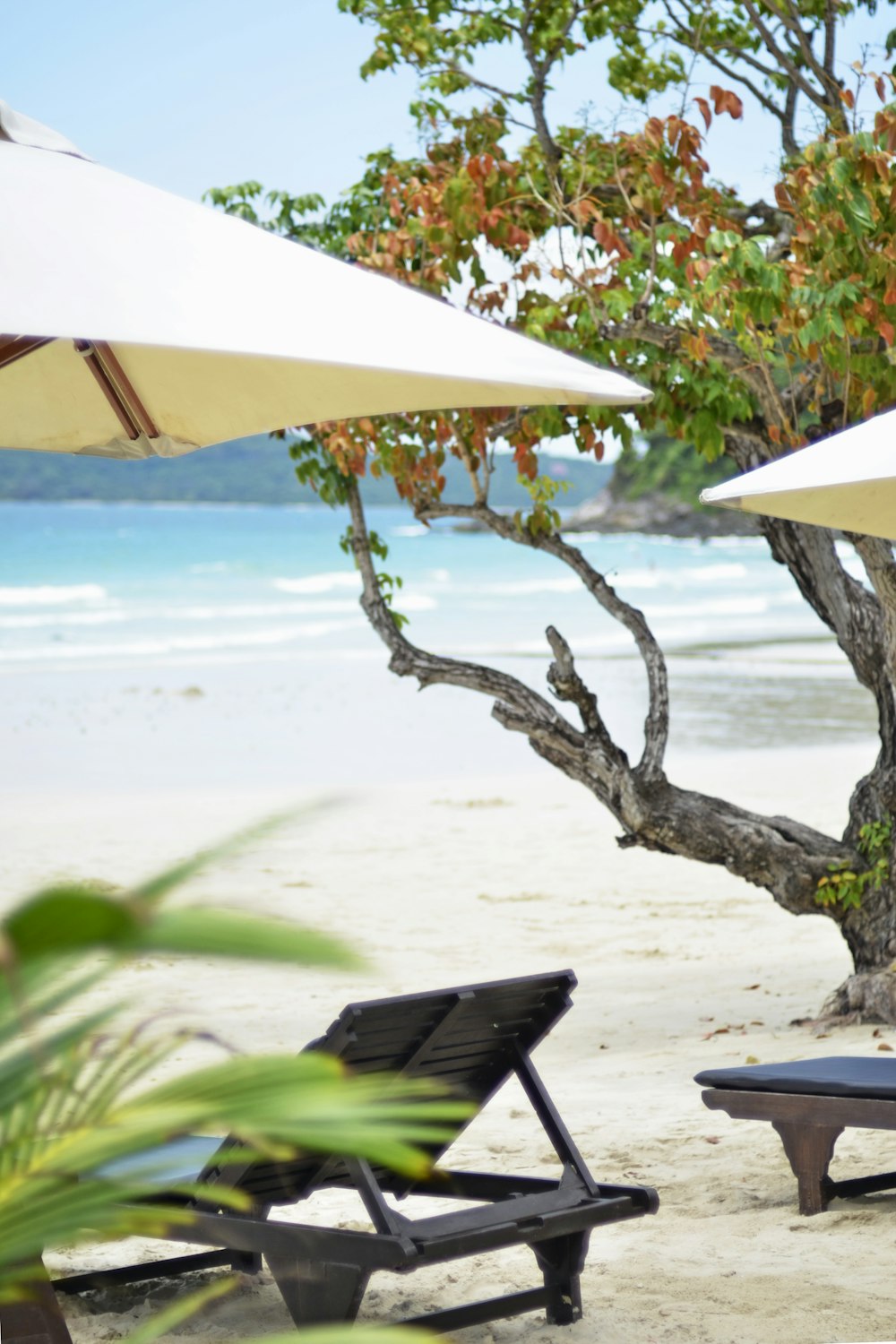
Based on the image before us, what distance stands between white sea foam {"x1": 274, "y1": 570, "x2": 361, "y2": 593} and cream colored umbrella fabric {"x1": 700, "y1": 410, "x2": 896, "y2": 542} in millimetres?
37846

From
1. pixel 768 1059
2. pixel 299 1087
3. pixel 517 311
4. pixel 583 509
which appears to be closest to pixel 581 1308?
pixel 768 1059

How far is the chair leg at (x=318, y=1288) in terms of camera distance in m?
3.09

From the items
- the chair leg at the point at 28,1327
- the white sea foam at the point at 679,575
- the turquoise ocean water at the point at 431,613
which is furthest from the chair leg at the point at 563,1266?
the white sea foam at the point at 679,575

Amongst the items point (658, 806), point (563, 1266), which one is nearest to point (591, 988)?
point (658, 806)

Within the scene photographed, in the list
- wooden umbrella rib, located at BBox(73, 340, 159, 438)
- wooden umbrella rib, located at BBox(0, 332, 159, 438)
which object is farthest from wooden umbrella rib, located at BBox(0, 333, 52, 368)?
wooden umbrella rib, located at BBox(73, 340, 159, 438)

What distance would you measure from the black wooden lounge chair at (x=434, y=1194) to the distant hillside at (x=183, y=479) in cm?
7861

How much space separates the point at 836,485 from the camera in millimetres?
3727

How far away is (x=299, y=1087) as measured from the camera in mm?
712

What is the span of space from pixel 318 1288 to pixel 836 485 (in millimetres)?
2225

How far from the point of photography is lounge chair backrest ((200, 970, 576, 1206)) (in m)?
3.20

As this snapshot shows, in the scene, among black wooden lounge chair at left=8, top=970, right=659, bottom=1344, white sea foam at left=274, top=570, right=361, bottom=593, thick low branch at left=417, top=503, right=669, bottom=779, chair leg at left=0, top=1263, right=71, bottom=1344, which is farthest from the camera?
white sea foam at left=274, top=570, right=361, bottom=593

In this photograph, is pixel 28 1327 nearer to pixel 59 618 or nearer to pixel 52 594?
pixel 59 618

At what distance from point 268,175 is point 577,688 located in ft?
10.0

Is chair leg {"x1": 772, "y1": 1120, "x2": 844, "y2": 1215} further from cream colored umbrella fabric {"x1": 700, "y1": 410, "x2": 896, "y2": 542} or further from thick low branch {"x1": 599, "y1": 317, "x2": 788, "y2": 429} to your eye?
thick low branch {"x1": 599, "y1": 317, "x2": 788, "y2": 429}
